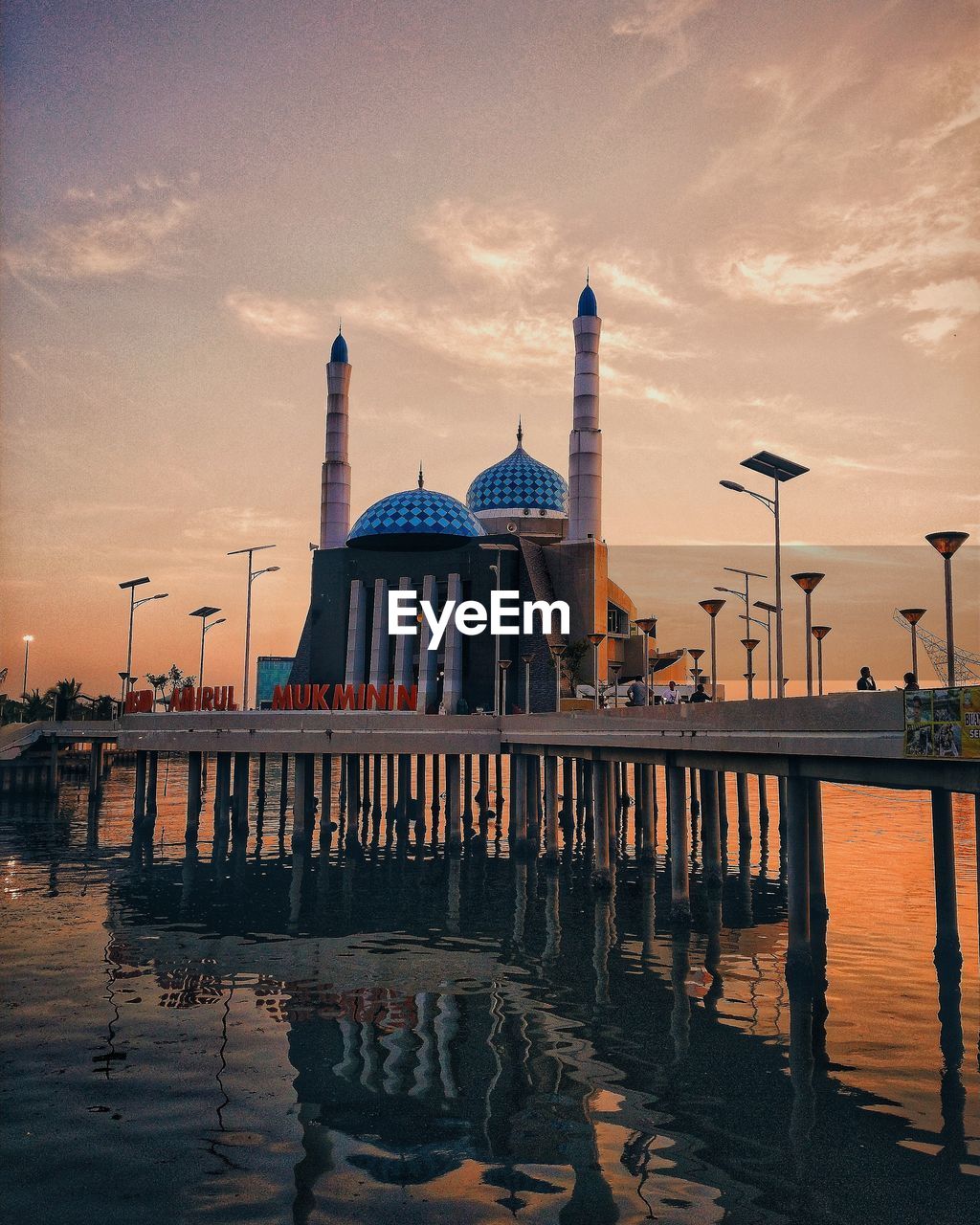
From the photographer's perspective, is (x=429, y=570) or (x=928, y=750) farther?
(x=429, y=570)

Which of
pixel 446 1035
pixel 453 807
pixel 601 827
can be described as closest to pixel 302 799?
pixel 453 807

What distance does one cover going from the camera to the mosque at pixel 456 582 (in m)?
82.1

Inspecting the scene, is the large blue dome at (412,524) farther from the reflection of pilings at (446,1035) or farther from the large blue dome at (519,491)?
the reflection of pilings at (446,1035)

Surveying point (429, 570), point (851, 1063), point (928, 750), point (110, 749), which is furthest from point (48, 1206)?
point (110, 749)

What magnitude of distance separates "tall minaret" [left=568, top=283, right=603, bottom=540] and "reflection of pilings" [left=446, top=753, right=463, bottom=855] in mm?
36507

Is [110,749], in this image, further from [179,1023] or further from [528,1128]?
[528,1128]

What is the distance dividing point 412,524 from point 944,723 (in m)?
69.3

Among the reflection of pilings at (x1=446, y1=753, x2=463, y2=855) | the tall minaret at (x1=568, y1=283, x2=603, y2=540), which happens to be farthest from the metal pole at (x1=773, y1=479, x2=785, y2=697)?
the tall minaret at (x1=568, y1=283, x2=603, y2=540)

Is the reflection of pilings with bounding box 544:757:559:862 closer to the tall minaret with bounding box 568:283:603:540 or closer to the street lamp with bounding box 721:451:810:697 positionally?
the street lamp with bounding box 721:451:810:697

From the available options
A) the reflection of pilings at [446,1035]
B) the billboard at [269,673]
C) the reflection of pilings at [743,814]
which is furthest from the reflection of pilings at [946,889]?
the billboard at [269,673]

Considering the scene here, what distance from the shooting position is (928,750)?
58.7ft

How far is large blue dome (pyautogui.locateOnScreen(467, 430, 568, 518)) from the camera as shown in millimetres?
101938

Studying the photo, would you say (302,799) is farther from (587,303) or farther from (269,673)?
(269,673)

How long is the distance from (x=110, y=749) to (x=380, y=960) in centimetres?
9816
